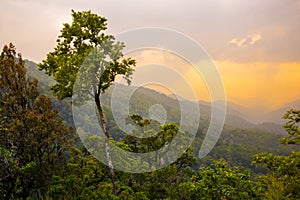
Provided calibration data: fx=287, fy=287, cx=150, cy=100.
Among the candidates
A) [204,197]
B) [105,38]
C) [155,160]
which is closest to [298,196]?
[204,197]

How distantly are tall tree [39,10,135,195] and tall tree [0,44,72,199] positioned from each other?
120 cm

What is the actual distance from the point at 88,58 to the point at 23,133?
4.63 m

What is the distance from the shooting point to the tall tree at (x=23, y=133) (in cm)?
1310

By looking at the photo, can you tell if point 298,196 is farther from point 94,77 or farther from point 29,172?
point 29,172

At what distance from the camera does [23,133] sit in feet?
43.9

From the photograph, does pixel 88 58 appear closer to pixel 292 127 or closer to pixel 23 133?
pixel 23 133

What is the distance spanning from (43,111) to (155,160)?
1461 centimetres

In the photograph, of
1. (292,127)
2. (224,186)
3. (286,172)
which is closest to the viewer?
(224,186)

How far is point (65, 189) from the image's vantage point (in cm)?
1295

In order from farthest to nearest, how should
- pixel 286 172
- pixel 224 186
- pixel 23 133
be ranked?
pixel 286 172
pixel 23 133
pixel 224 186

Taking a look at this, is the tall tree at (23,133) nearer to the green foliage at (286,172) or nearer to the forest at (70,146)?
the forest at (70,146)

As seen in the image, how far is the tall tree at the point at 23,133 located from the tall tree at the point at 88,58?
120cm

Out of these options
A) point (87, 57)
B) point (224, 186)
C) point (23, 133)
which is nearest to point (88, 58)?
point (87, 57)

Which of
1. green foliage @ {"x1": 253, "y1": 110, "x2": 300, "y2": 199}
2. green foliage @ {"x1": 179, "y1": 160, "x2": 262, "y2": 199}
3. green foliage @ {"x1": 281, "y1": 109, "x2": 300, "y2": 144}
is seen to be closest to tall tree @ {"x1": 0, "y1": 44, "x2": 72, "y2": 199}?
green foliage @ {"x1": 179, "y1": 160, "x2": 262, "y2": 199}
